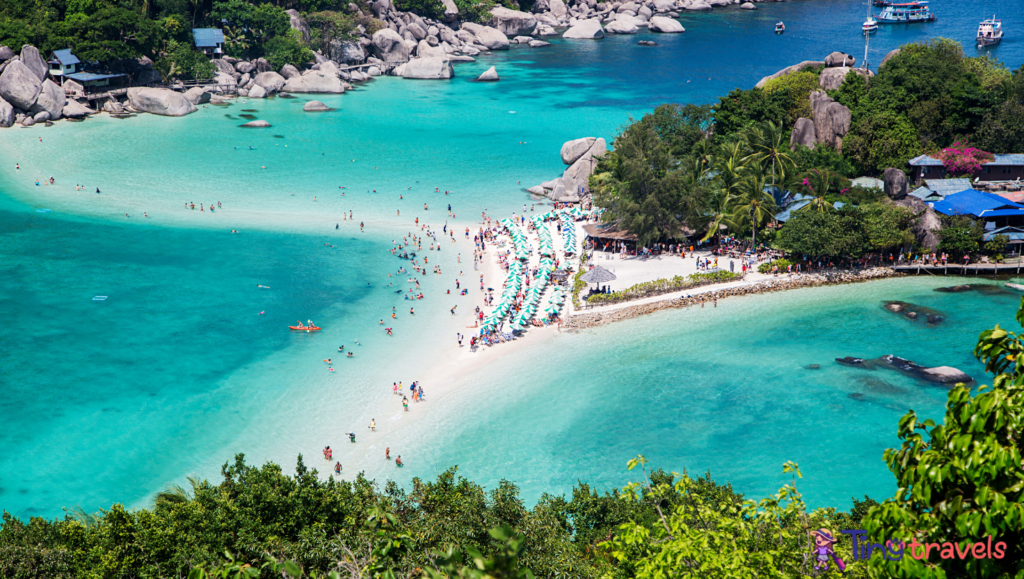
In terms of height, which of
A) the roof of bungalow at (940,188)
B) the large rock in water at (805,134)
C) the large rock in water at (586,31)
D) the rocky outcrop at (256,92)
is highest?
the large rock in water at (586,31)

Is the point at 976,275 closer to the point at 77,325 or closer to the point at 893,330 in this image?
the point at 893,330

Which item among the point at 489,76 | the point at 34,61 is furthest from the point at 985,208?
the point at 34,61

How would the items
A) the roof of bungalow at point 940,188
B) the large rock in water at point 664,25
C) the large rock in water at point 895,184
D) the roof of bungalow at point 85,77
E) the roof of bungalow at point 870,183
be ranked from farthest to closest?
1. the large rock in water at point 664,25
2. the roof of bungalow at point 85,77
3. the roof of bungalow at point 870,183
4. the large rock in water at point 895,184
5. the roof of bungalow at point 940,188

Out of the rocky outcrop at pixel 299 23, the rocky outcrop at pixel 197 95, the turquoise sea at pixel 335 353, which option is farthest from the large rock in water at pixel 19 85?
the rocky outcrop at pixel 299 23

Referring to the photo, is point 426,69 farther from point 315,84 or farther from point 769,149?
point 769,149

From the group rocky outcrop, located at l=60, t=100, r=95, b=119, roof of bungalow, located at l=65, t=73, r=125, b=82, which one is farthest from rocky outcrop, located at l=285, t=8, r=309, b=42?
rocky outcrop, located at l=60, t=100, r=95, b=119

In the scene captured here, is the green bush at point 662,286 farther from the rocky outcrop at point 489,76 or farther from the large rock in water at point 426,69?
the large rock in water at point 426,69
